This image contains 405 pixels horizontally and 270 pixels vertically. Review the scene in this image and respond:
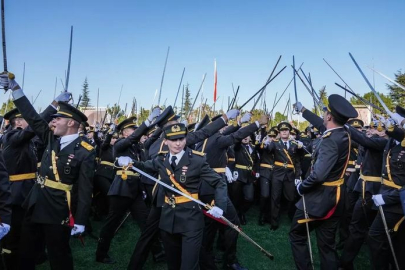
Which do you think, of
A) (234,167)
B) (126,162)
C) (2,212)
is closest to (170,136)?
(126,162)

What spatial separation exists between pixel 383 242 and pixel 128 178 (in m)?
3.97

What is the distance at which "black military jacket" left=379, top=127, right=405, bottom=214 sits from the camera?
4555 mm

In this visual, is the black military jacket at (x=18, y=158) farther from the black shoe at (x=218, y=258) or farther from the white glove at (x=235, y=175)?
the white glove at (x=235, y=175)

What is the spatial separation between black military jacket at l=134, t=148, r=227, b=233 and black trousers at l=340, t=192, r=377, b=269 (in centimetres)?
258

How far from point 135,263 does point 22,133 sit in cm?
236

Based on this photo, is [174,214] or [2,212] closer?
[2,212]

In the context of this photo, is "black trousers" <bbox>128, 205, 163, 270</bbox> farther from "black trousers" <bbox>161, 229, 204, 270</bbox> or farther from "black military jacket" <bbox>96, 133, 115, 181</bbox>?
"black military jacket" <bbox>96, 133, 115, 181</bbox>

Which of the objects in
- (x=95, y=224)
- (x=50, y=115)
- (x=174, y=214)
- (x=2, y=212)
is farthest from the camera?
(x=95, y=224)

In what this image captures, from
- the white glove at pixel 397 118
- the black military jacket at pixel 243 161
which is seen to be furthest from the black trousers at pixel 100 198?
the white glove at pixel 397 118

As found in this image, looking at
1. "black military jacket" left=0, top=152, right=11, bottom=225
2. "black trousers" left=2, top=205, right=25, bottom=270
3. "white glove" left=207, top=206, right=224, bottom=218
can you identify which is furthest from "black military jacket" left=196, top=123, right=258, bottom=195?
"black military jacket" left=0, top=152, right=11, bottom=225

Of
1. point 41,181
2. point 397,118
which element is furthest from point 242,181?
point 41,181

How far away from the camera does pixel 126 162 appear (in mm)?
4543

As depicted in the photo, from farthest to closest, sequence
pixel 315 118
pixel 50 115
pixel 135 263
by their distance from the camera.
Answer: pixel 315 118 < pixel 135 263 < pixel 50 115

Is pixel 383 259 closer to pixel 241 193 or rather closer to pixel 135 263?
pixel 135 263
